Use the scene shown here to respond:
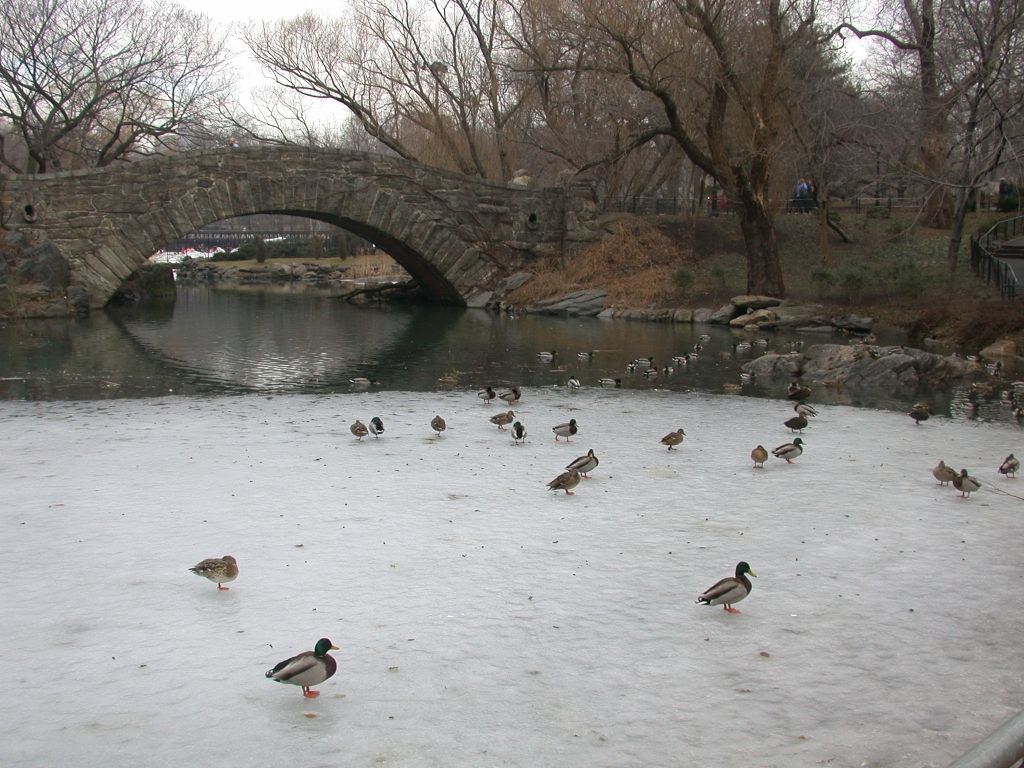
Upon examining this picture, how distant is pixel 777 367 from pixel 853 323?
8.44 metres

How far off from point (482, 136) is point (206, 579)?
36021 mm

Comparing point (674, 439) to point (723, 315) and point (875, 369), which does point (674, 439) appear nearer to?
point (875, 369)

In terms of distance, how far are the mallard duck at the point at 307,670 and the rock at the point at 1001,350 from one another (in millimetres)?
18421

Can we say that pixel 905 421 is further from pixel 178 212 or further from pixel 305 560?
pixel 178 212

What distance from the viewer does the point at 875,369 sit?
1794 cm

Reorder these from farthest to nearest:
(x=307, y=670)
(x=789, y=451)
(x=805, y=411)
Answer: (x=805, y=411) → (x=789, y=451) → (x=307, y=670)

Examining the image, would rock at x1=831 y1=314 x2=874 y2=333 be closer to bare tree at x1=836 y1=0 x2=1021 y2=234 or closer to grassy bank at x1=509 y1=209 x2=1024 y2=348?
grassy bank at x1=509 y1=209 x2=1024 y2=348

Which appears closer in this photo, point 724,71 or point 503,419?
point 503,419

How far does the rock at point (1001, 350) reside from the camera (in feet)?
66.6

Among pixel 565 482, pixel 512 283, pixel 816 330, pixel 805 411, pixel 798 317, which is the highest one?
pixel 512 283

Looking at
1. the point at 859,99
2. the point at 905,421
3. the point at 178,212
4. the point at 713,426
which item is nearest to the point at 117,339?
the point at 178,212

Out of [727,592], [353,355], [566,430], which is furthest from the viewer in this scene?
[353,355]

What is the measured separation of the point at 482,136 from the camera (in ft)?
136

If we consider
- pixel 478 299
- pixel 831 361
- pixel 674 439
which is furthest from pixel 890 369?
pixel 478 299
